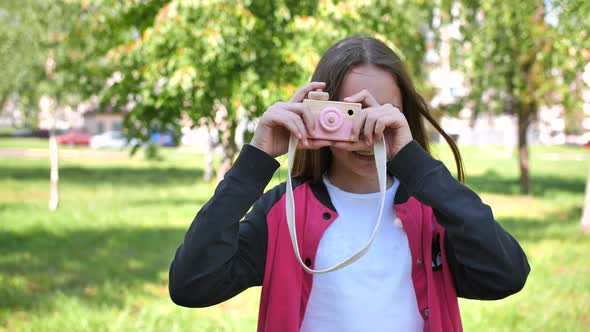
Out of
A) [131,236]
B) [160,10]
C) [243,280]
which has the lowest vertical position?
[131,236]

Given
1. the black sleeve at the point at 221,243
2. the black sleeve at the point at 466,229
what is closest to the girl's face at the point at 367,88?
the black sleeve at the point at 466,229

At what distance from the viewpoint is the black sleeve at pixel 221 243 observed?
59.2 inches

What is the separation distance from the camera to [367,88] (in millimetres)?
1644

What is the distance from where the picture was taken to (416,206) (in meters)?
1.64

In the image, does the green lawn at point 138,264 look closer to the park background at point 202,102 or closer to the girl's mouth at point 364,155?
the park background at point 202,102

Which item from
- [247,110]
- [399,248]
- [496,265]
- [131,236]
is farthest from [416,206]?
[131,236]

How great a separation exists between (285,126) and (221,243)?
29cm

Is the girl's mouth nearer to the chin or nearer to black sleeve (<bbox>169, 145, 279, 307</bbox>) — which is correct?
the chin

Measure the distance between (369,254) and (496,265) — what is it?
0.27m

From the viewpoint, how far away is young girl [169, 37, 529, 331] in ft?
4.93

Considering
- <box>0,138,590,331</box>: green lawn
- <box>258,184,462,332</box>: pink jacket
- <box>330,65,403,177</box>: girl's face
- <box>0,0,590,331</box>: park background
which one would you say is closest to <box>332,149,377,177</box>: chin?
<box>330,65,403,177</box>: girl's face

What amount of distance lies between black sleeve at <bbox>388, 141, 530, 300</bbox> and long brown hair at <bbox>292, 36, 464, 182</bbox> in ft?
0.75

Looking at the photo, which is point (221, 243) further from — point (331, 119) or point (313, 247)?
point (331, 119)

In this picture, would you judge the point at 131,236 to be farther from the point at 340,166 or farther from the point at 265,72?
the point at 340,166
